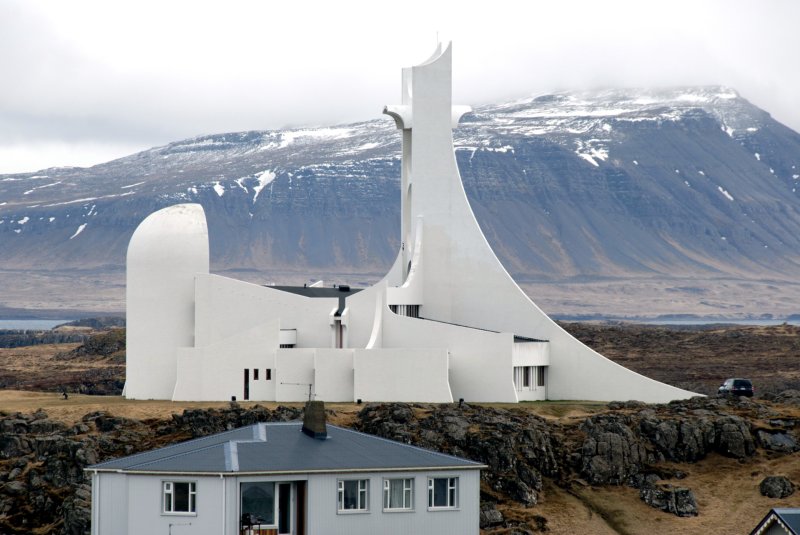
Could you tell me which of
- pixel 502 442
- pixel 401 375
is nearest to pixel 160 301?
pixel 401 375

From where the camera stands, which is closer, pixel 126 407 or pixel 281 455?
pixel 281 455

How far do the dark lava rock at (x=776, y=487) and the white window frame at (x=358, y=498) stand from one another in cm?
2145

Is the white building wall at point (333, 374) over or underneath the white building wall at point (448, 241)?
underneath

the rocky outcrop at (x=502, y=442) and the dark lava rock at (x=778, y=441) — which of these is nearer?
the rocky outcrop at (x=502, y=442)

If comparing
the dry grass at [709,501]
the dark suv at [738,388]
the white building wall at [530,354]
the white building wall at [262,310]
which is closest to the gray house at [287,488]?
the dry grass at [709,501]

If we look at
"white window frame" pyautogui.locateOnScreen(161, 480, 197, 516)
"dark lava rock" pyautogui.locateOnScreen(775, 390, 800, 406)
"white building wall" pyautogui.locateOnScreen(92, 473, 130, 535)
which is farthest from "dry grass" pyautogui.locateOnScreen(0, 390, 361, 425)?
"white window frame" pyautogui.locateOnScreen(161, 480, 197, 516)

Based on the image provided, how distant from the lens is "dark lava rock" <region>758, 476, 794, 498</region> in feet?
187

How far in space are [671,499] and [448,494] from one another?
17540mm

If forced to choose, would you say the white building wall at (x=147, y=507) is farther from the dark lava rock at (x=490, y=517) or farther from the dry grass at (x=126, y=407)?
the dry grass at (x=126, y=407)

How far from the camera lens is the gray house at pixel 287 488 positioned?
1534 inches

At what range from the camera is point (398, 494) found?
41.2 metres

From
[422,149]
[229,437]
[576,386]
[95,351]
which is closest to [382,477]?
[229,437]

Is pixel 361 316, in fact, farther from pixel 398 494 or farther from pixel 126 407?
pixel 398 494

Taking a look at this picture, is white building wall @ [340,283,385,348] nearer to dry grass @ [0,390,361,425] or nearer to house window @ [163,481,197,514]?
dry grass @ [0,390,361,425]
